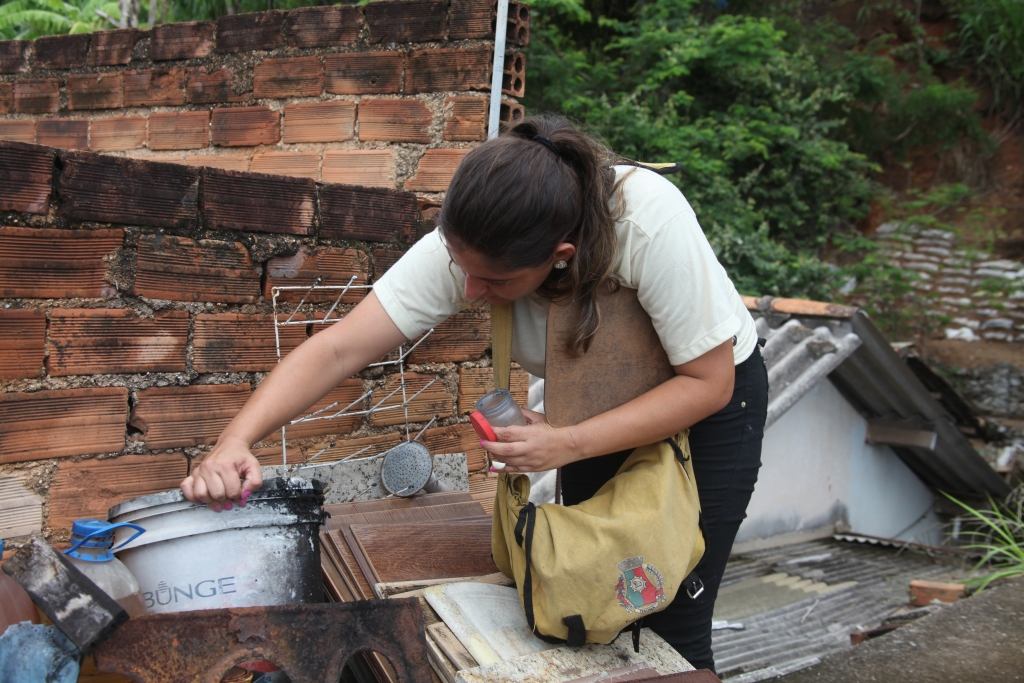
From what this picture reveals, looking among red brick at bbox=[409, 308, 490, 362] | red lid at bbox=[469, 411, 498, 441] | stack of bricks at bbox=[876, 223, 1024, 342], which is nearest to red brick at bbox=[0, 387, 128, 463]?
red brick at bbox=[409, 308, 490, 362]

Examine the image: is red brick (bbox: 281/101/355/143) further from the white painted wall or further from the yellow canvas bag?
the white painted wall

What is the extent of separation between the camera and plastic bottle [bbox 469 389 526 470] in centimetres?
166

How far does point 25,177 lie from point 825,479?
542 centimetres

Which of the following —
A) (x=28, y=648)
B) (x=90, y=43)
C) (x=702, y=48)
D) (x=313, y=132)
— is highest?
(x=702, y=48)

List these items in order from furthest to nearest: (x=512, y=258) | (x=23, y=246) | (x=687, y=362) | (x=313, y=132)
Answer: (x=313, y=132) → (x=23, y=246) → (x=687, y=362) → (x=512, y=258)

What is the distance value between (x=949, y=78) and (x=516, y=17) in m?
11.4

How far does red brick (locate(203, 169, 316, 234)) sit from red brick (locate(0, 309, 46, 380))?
1.61 feet

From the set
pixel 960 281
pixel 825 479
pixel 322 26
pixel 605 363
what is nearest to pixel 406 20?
pixel 322 26

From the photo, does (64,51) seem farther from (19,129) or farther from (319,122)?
(319,122)

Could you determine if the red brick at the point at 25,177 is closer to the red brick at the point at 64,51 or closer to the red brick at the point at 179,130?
the red brick at the point at 179,130

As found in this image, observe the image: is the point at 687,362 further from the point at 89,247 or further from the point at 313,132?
the point at 313,132

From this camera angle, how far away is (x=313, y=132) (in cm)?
300

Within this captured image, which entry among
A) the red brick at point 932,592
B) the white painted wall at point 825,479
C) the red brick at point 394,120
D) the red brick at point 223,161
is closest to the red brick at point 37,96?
the red brick at point 223,161

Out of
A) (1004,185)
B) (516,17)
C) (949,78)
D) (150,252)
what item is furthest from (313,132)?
(949,78)
